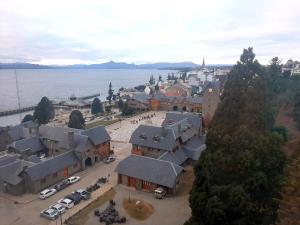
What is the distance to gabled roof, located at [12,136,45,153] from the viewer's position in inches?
2029

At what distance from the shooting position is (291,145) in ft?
137

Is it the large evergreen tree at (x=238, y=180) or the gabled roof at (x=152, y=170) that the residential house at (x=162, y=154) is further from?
the large evergreen tree at (x=238, y=180)

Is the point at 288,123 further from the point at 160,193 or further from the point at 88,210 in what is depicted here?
the point at 88,210

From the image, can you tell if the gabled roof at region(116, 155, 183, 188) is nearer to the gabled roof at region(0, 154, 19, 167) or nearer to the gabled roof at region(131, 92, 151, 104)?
the gabled roof at region(0, 154, 19, 167)

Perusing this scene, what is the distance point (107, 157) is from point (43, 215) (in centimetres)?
2015

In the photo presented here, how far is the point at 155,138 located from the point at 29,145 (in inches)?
876

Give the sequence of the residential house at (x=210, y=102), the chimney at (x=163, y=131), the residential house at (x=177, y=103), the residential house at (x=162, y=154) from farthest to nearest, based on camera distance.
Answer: the residential house at (x=177, y=103) < the residential house at (x=210, y=102) < the chimney at (x=163, y=131) < the residential house at (x=162, y=154)

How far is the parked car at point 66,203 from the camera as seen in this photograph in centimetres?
3645

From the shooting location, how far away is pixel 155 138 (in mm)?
50000

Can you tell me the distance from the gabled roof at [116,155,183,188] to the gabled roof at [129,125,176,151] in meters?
7.05

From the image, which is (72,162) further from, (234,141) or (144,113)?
(144,113)

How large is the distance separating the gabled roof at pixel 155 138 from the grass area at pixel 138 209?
12.6 meters

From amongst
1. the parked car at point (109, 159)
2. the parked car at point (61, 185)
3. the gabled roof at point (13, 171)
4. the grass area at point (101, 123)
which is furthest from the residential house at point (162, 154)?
the grass area at point (101, 123)

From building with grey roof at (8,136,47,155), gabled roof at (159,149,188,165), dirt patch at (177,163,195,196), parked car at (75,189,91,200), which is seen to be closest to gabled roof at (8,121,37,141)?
building with grey roof at (8,136,47,155)
